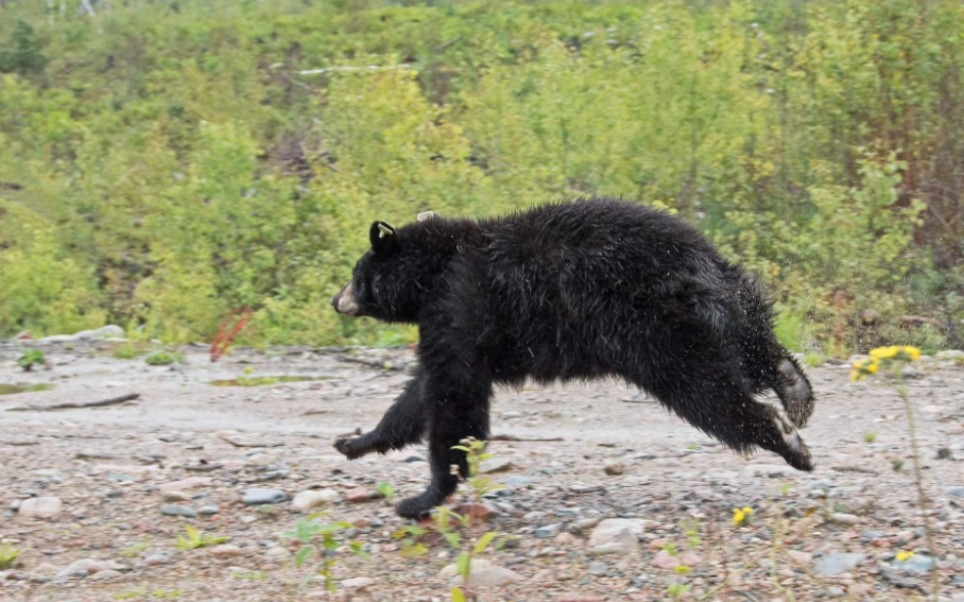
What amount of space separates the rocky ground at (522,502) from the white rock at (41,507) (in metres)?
0.01

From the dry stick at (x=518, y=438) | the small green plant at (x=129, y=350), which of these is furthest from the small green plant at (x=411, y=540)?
the small green plant at (x=129, y=350)

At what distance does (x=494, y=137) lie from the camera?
14.9 m

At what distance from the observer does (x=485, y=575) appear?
16.1 ft

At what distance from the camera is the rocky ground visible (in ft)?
15.8

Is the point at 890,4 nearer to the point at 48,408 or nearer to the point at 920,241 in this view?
the point at 920,241

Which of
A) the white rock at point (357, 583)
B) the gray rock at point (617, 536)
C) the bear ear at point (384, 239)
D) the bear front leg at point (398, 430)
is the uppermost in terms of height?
the bear ear at point (384, 239)

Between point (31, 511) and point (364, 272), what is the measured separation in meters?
2.23

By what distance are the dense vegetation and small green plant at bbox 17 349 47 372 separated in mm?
1965

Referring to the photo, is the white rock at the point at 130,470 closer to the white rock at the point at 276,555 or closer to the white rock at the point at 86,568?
the white rock at the point at 86,568

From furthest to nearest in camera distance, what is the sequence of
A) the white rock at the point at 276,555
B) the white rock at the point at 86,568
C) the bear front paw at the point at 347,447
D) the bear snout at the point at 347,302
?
the bear snout at the point at 347,302 → the bear front paw at the point at 347,447 → the white rock at the point at 276,555 → the white rock at the point at 86,568

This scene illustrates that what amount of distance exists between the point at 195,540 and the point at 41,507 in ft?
3.54

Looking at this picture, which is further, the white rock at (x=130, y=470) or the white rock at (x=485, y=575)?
the white rock at (x=130, y=470)

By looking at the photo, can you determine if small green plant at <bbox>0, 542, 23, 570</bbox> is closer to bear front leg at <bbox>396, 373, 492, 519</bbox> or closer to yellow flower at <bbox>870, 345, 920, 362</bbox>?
bear front leg at <bbox>396, 373, 492, 519</bbox>

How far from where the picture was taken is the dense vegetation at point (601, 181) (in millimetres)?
11945
